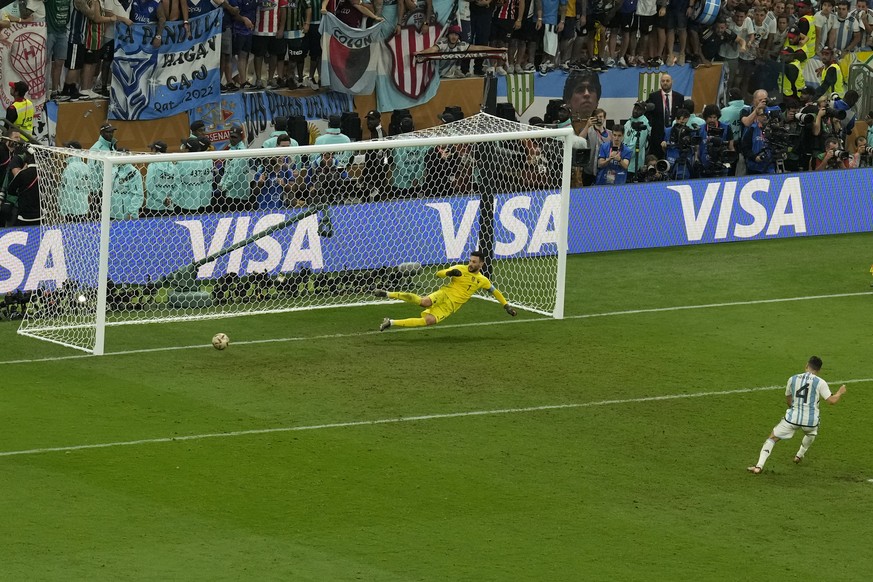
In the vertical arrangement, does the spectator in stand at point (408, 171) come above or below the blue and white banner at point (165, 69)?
below

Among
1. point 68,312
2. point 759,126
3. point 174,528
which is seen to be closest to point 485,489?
point 174,528

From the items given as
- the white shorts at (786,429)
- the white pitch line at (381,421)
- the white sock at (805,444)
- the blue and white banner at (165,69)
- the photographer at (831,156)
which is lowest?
the white pitch line at (381,421)

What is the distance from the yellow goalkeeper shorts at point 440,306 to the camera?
21.7 meters

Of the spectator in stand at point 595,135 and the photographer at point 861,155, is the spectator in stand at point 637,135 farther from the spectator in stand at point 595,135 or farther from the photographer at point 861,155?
the photographer at point 861,155

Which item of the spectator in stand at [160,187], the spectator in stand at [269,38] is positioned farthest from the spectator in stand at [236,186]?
the spectator in stand at [269,38]

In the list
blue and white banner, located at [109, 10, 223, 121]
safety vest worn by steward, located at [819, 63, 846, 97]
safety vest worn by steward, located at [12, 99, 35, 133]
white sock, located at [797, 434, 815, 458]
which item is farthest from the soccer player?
safety vest worn by steward, located at [819, 63, 846, 97]

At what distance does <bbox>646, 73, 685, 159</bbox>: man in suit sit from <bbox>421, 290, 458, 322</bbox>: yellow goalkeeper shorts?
28.1ft

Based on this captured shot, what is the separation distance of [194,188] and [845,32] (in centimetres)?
1764

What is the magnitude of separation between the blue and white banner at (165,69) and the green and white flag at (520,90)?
5736 mm

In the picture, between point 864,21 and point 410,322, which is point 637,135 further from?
point 864,21

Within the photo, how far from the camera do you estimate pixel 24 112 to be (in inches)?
1004

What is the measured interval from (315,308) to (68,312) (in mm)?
3470

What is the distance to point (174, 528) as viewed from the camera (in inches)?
554

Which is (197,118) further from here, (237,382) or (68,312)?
(237,382)
